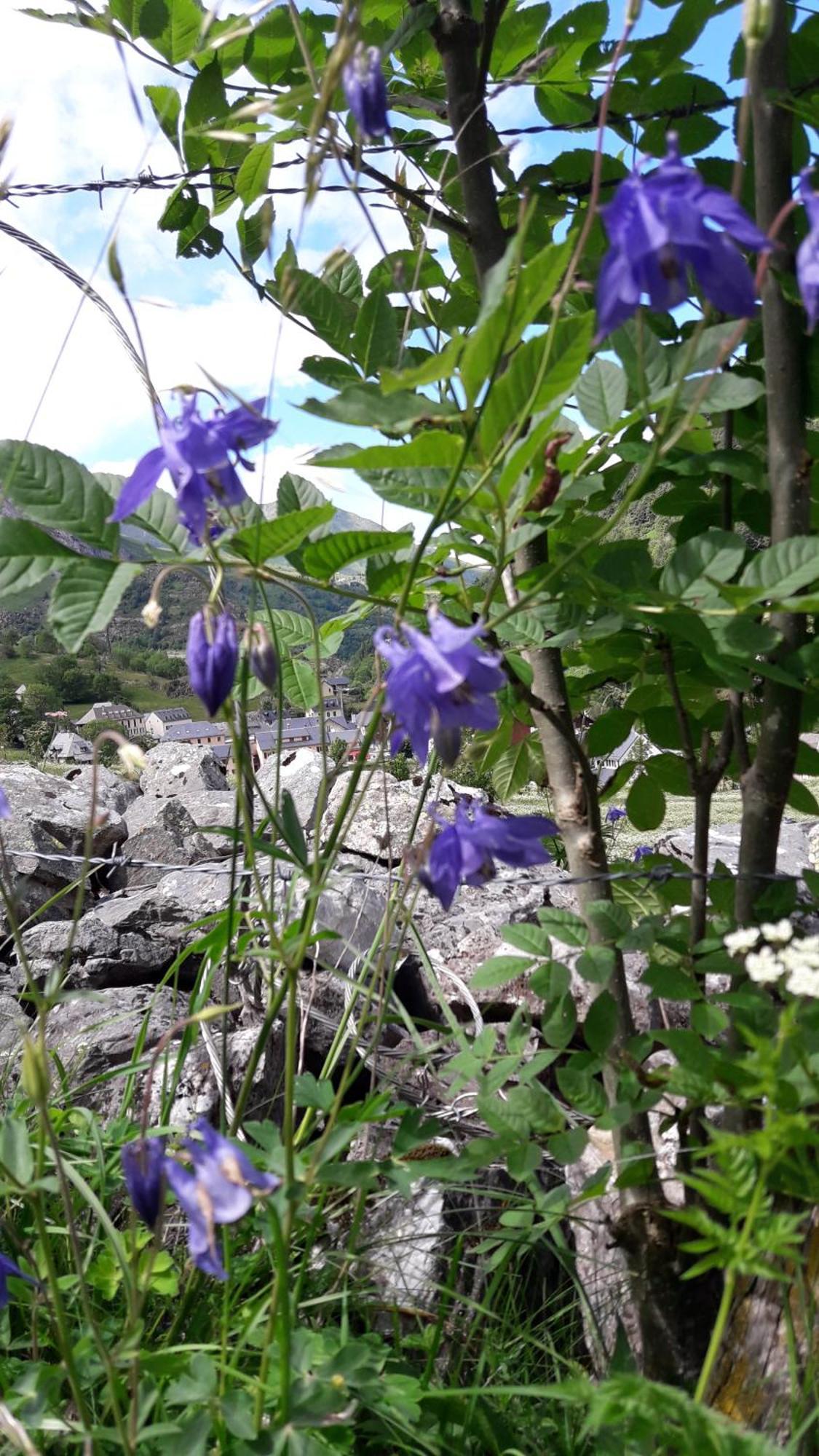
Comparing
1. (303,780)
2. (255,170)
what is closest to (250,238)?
(255,170)

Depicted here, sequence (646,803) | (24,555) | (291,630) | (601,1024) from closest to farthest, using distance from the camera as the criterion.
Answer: (24,555) → (601,1024) → (291,630) → (646,803)

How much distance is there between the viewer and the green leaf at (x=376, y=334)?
1091 millimetres

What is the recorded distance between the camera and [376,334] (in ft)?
3.60

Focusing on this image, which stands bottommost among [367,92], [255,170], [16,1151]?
[16,1151]

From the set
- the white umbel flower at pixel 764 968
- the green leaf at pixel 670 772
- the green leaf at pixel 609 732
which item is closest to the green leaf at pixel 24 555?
the white umbel flower at pixel 764 968

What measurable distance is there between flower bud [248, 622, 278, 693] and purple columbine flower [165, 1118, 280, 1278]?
1.43ft

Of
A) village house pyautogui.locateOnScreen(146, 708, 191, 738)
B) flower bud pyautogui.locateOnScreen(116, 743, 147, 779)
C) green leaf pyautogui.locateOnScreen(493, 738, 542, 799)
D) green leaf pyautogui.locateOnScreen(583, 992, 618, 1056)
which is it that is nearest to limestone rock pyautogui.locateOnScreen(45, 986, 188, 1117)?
green leaf pyautogui.locateOnScreen(493, 738, 542, 799)

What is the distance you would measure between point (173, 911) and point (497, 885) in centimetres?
97

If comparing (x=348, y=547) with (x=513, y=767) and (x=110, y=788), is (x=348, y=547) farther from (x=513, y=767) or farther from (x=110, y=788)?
(x=110, y=788)

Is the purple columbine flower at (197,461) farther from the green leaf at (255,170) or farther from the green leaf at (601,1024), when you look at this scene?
the green leaf at (601,1024)

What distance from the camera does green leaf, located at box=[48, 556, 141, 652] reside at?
0.82 m

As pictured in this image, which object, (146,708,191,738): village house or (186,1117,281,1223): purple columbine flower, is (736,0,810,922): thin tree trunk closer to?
(186,1117,281,1223): purple columbine flower

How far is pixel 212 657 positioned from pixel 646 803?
1.02 metres

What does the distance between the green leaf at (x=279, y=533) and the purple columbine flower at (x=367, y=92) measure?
1.34 ft
